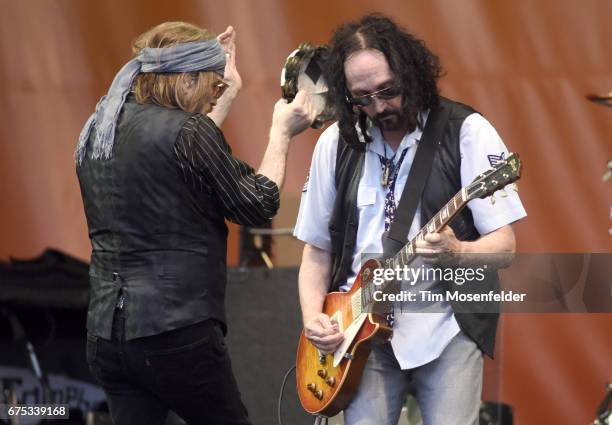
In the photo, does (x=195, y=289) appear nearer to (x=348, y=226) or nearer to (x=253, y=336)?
(x=348, y=226)

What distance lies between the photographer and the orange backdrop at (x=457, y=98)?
18.6ft

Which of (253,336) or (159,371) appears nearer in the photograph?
(159,371)

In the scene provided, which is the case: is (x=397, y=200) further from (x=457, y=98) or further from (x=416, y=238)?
(x=457, y=98)

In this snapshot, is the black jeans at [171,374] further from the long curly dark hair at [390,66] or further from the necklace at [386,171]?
the long curly dark hair at [390,66]

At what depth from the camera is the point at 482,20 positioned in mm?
5766

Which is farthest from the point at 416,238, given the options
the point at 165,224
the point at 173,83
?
the point at 173,83

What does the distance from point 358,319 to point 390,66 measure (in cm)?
81

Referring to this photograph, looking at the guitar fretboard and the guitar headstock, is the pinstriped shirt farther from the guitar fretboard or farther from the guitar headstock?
the guitar headstock

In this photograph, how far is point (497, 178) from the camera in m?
3.51

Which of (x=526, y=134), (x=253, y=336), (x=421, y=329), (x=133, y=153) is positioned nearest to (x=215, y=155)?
(x=133, y=153)

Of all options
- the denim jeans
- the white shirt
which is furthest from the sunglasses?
the denim jeans

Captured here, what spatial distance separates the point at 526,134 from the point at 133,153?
246 centimetres

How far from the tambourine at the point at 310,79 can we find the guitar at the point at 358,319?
66cm

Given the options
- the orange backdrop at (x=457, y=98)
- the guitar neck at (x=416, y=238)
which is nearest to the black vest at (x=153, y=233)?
the guitar neck at (x=416, y=238)
